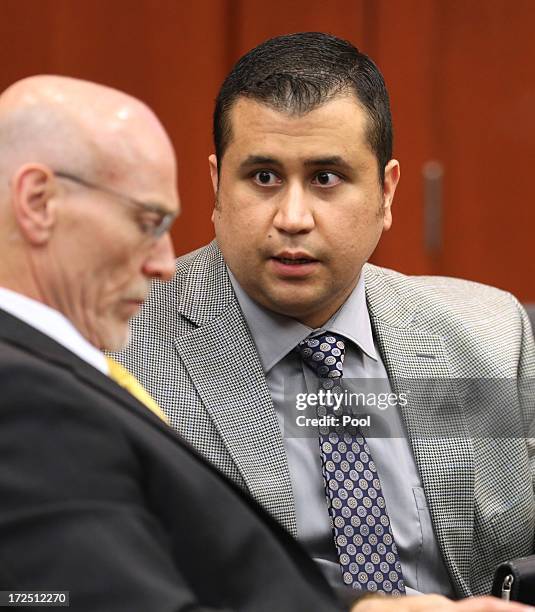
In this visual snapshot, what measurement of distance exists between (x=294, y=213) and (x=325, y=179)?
0.31 feet

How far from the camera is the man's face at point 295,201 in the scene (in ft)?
5.49

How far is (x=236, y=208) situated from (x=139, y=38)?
54.6 inches

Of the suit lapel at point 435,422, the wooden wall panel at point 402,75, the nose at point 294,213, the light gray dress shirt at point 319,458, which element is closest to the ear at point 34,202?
the nose at point 294,213

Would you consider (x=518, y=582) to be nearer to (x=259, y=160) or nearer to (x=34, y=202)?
(x=259, y=160)

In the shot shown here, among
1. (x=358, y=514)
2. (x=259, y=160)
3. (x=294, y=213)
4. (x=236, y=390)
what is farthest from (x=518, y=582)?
(x=259, y=160)

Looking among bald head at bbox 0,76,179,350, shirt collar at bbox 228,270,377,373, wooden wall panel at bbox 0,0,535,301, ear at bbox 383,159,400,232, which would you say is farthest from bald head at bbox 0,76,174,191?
wooden wall panel at bbox 0,0,535,301

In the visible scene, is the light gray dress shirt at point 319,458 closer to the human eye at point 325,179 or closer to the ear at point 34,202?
the human eye at point 325,179

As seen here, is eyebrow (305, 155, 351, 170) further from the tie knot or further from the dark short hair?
the tie knot

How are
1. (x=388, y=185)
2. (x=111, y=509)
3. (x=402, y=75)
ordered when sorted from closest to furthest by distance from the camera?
(x=111, y=509) → (x=388, y=185) → (x=402, y=75)

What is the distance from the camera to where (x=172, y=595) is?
0.99 m

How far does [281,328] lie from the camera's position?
1.77 metres

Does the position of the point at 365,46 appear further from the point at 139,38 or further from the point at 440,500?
the point at 440,500

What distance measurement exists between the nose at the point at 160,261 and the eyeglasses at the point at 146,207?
0.05 ft

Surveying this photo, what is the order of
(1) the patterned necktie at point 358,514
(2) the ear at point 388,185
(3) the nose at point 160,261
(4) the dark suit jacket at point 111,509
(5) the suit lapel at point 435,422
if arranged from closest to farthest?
(4) the dark suit jacket at point 111,509 < (3) the nose at point 160,261 < (1) the patterned necktie at point 358,514 < (5) the suit lapel at point 435,422 < (2) the ear at point 388,185
